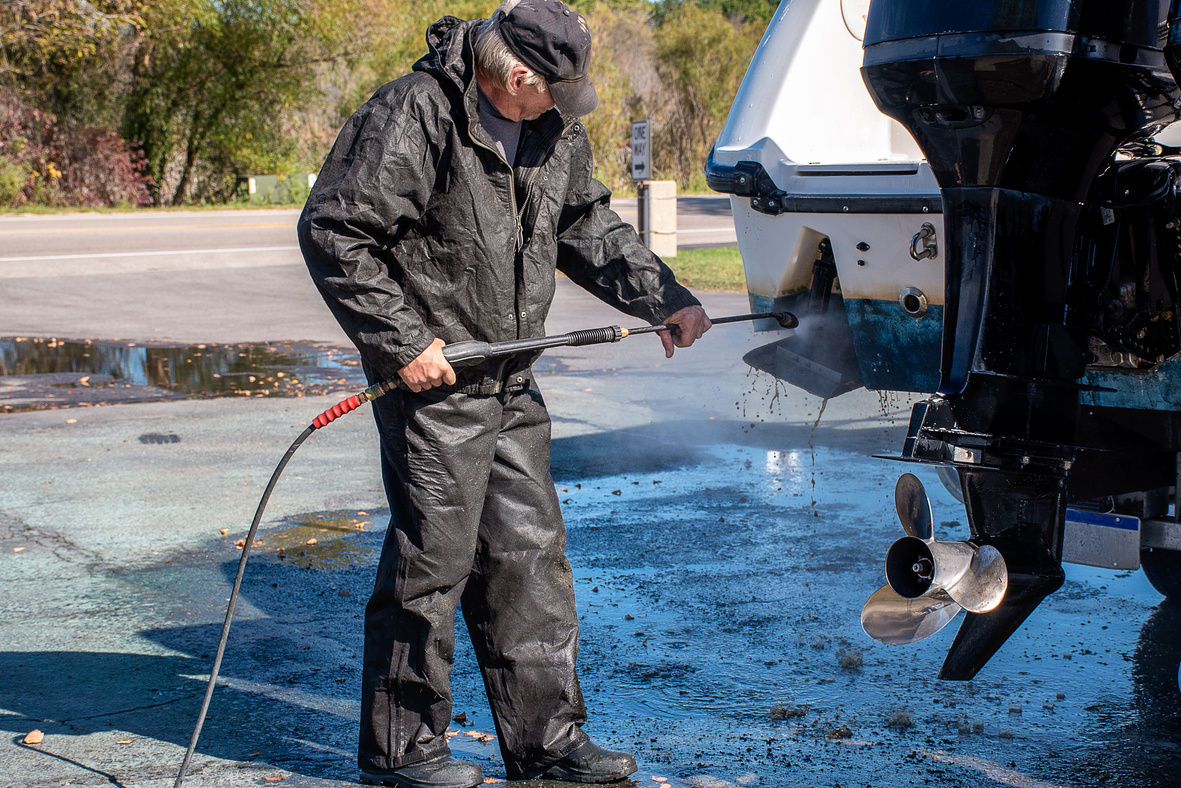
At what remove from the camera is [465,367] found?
2996 mm

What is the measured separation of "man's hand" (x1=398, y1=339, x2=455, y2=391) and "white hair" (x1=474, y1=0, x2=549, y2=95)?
63cm

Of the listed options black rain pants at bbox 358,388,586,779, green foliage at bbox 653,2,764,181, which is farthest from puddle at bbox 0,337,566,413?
green foliage at bbox 653,2,764,181

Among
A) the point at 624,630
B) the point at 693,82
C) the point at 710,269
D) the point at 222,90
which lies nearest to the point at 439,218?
the point at 624,630

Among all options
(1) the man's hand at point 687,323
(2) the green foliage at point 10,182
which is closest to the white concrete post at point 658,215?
(1) the man's hand at point 687,323

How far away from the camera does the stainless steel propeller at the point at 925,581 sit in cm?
283

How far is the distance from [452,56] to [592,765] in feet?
Result: 5.66

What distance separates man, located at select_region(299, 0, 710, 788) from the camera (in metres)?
2.87

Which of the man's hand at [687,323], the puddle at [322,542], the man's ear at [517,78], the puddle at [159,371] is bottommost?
the puddle at [159,371]

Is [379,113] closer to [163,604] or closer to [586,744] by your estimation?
[586,744]

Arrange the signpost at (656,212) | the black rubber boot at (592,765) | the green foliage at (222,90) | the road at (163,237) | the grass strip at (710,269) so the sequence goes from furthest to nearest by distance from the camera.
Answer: the green foliage at (222,90), the road at (163,237), the signpost at (656,212), the grass strip at (710,269), the black rubber boot at (592,765)

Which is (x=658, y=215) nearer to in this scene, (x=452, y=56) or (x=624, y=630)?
(x=624, y=630)

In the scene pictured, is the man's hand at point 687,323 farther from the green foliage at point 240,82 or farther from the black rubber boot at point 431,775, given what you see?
the green foliage at point 240,82

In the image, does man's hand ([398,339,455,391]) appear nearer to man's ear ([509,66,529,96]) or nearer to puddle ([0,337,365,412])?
man's ear ([509,66,529,96])

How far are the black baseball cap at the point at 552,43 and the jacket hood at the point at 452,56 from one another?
107 mm
